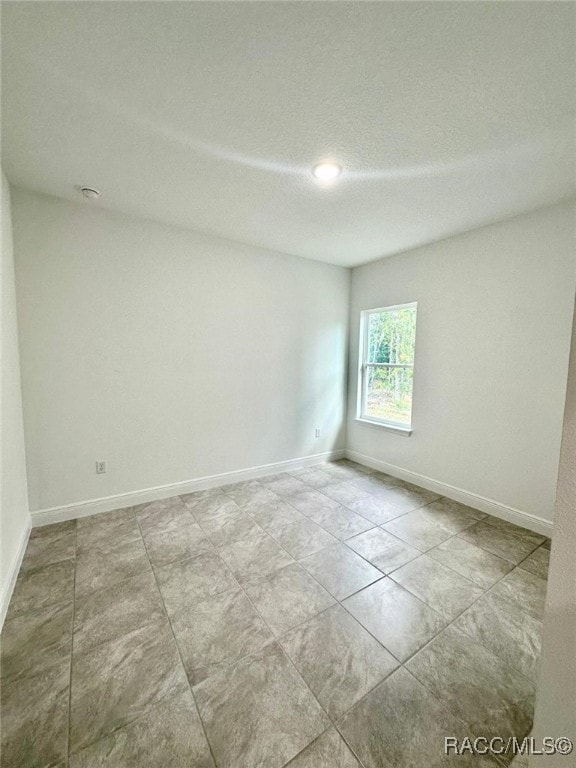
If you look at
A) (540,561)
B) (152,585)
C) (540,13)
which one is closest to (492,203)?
(540,13)

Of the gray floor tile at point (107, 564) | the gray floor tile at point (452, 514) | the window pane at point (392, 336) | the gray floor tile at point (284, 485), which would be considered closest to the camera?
the gray floor tile at point (107, 564)

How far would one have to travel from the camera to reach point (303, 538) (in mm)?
2311

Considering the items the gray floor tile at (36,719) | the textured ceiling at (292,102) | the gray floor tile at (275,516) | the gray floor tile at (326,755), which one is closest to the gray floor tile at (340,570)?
the gray floor tile at (275,516)

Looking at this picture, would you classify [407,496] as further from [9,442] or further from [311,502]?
[9,442]

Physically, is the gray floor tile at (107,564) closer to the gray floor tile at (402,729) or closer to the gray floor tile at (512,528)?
the gray floor tile at (402,729)

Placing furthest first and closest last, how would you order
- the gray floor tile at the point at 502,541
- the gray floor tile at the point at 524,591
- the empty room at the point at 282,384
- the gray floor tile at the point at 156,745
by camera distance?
→ the gray floor tile at the point at 502,541
the gray floor tile at the point at 524,591
the empty room at the point at 282,384
the gray floor tile at the point at 156,745

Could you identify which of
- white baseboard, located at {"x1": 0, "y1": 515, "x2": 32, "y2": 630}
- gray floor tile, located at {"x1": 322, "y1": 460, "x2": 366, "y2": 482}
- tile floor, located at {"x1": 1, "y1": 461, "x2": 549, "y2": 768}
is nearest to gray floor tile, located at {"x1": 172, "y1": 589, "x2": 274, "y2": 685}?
tile floor, located at {"x1": 1, "y1": 461, "x2": 549, "y2": 768}

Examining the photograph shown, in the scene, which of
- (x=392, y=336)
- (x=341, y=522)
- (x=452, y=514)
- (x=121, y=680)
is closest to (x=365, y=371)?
(x=392, y=336)

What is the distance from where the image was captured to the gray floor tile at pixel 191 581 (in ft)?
5.51

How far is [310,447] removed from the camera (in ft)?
12.8

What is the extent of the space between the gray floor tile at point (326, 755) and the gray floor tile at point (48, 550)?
185cm

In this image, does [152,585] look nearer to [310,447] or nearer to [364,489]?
[364,489]

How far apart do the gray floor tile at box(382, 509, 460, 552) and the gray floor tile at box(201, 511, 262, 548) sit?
1.13 meters

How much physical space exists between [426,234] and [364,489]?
105 inches
